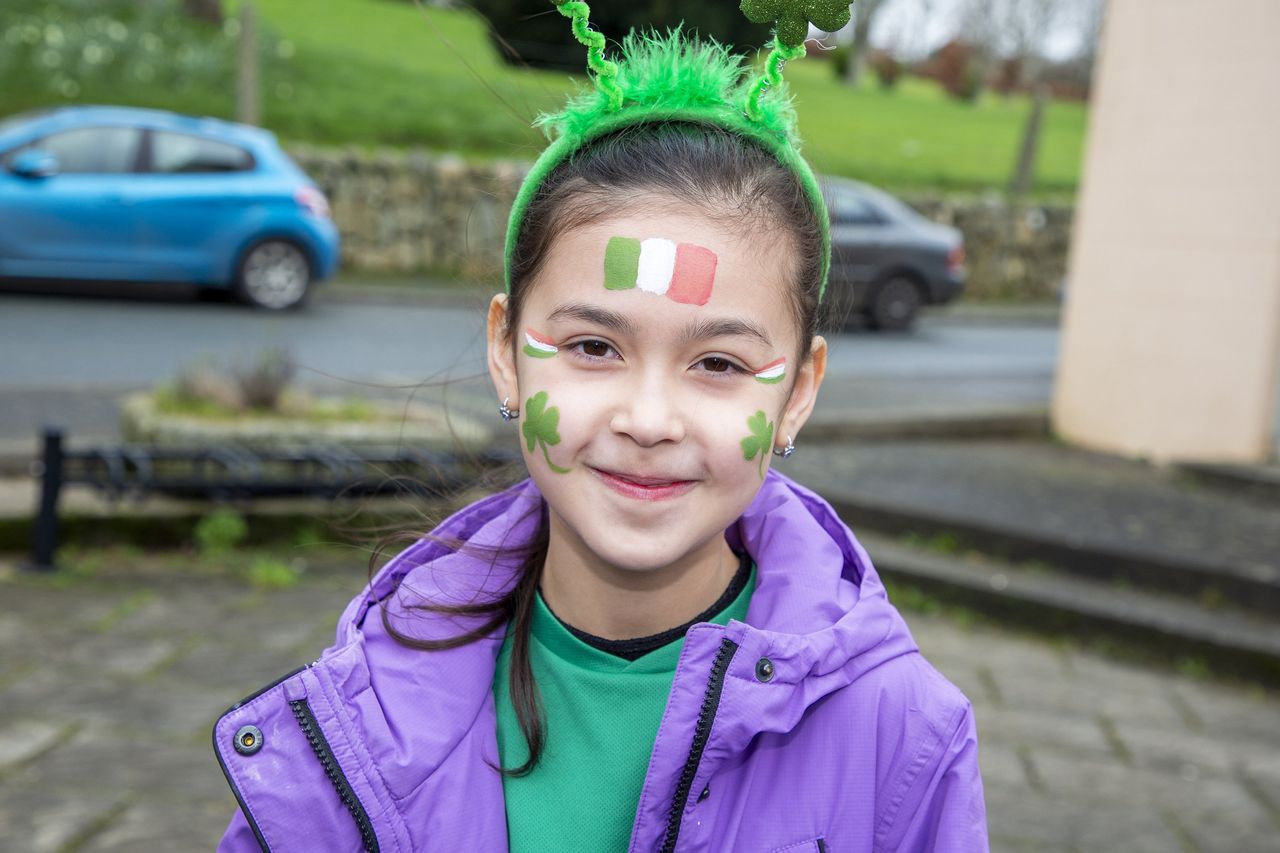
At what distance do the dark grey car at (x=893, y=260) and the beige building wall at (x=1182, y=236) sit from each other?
741 cm

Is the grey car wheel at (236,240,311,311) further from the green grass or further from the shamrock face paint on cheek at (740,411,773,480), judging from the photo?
the shamrock face paint on cheek at (740,411,773,480)

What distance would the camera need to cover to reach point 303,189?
490 inches

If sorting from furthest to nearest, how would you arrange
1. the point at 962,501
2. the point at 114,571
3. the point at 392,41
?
the point at 392,41 → the point at 962,501 → the point at 114,571

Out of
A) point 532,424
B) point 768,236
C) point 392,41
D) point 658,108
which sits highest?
point 392,41

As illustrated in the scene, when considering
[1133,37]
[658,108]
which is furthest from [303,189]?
[658,108]

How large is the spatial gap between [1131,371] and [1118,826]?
441 cm

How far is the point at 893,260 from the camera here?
15.9 metres

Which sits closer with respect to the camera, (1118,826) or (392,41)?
(1118,826)

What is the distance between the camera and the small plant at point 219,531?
219 inches

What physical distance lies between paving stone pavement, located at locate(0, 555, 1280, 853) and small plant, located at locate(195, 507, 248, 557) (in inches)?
7.0

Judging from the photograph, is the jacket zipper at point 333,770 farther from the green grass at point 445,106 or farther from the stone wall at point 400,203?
the stone wall at point 400,203

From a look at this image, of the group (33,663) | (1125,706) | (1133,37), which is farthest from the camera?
(1133,37)

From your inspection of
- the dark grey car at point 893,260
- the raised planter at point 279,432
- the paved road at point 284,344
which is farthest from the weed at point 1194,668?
the dark grey car at point 893,260

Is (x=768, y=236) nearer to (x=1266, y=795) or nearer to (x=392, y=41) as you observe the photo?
(x=1266, y=795)
